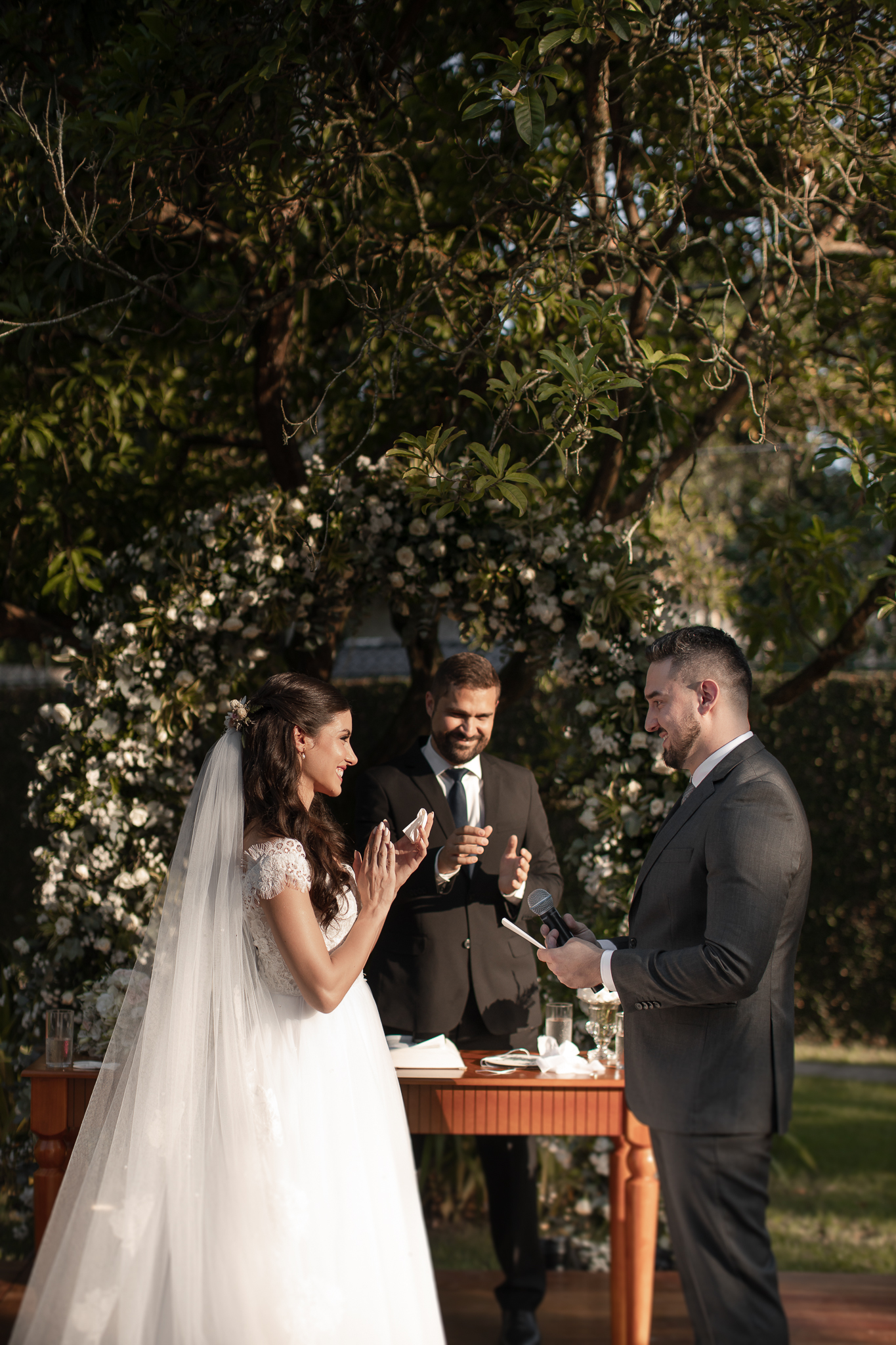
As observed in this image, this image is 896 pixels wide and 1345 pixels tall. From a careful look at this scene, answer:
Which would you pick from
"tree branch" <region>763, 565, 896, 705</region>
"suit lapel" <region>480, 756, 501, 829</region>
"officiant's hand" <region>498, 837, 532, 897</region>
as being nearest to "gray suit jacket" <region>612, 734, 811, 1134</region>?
"officiant's hand" <region>498, 837, 532, 897</region>

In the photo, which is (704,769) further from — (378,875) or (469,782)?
(469,782)

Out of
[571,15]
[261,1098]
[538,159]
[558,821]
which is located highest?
[538,159]

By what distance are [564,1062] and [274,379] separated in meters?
3.16

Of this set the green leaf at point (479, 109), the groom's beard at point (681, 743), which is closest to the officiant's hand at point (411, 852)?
the groom's beard at point (681, 743)

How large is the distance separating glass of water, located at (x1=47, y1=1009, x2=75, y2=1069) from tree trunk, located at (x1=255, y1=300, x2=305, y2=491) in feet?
7.99

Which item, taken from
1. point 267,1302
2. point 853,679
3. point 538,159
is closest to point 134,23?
point 538,159

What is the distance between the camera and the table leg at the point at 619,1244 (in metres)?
3.38

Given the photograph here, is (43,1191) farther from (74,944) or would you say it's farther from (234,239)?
(234,239)

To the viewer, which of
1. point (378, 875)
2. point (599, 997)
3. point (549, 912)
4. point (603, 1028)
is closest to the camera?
point (378, 875)

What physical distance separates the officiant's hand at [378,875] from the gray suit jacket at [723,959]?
1.94ft

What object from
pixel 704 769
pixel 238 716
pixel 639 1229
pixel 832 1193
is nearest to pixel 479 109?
pixel 238 716

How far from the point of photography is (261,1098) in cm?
273

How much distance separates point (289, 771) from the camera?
2965 millimetres

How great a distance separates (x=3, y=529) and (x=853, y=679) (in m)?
6.05
